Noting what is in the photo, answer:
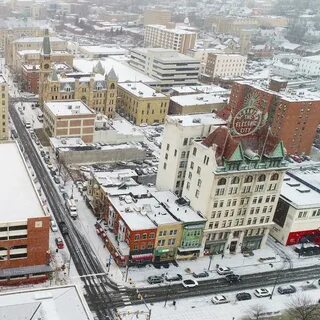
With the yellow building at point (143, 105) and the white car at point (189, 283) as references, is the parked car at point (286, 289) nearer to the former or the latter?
the white car at point (189, 283)

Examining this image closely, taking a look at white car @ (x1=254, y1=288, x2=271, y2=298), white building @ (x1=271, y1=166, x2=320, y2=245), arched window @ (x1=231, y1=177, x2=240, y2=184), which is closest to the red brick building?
white building @ (x1=271, y1=166, x2=320, y2=245)

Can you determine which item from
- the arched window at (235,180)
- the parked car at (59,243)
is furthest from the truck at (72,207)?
the arched window at (235,180)

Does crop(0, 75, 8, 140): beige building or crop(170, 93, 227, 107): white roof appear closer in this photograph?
crop(0, 75, 8, 140): beige building

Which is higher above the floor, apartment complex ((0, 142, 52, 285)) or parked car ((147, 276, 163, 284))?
apartment complex ((0, 142, 52, 285))

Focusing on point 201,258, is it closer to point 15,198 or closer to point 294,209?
point 294,209

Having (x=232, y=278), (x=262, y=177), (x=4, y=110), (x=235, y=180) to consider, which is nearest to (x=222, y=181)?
(x=235, y=180)

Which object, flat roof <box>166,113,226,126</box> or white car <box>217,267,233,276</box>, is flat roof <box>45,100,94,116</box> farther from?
white car <box>217,267,233,276</box>

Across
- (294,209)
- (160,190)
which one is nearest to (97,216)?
(160,190)
